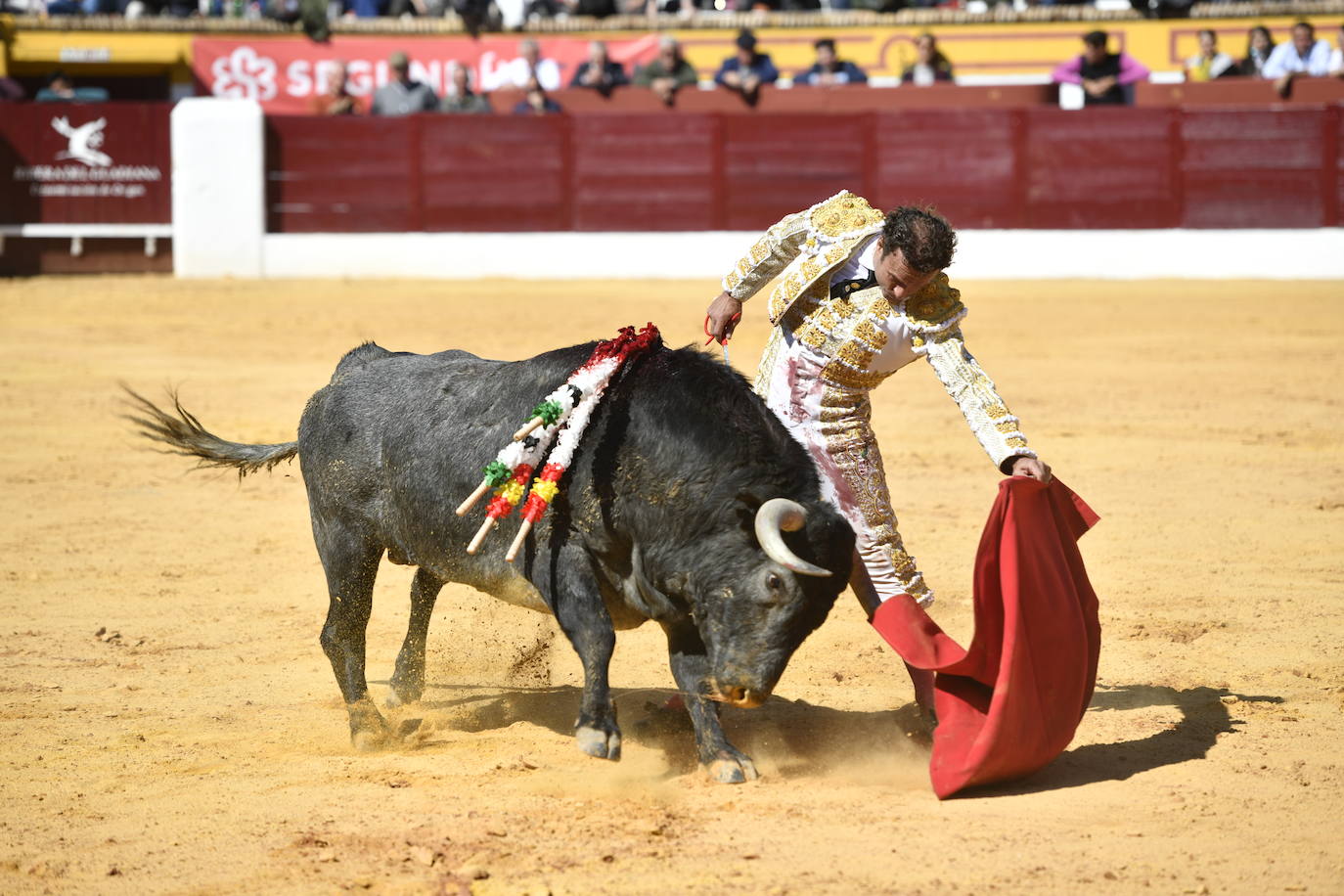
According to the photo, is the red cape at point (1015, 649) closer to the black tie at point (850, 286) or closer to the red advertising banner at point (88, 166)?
the black tie at point (850, 286)

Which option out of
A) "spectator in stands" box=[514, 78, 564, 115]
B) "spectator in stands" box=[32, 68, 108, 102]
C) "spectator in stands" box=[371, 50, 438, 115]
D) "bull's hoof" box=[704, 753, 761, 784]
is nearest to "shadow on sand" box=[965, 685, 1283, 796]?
"bull's hoof" box=[704, 753, 761, 784]

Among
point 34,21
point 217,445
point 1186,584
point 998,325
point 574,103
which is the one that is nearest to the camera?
point 217,445

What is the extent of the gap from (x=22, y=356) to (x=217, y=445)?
20.3 feet

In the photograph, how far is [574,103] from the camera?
13.6 meters

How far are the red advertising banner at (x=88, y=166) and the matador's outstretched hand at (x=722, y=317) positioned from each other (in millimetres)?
10907

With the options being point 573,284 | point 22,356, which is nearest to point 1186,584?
point 22,356

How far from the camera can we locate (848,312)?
3.51m

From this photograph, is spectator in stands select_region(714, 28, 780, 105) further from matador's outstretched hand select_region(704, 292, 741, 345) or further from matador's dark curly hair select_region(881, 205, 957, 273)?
matador's dark curly hair select_region(881, 205, 957, 273)

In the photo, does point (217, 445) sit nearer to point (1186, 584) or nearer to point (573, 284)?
point (1186, 584)

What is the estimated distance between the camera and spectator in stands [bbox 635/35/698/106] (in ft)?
43.8

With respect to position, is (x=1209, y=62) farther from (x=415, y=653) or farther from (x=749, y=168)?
(x=415, y=653)

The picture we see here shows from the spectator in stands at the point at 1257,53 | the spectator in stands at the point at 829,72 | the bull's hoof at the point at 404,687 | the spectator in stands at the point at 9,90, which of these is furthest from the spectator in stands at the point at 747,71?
the bull's hoof at the point at 404,687

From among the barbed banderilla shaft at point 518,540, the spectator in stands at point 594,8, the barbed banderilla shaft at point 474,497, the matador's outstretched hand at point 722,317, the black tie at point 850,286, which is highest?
the spectator in stands at point 594,8

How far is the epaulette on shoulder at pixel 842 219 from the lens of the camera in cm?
351
